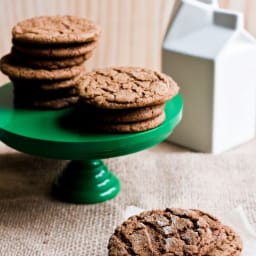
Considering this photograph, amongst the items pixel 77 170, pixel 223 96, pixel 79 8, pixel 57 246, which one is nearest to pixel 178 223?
pixel 57 246

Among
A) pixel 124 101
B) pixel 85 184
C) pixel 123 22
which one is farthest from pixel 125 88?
pixel 123 22

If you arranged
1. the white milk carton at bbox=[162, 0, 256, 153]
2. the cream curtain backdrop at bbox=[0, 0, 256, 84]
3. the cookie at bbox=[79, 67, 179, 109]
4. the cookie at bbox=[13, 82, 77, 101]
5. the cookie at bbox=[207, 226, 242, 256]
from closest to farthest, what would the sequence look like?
the cookie at bbox=[207, 226, 242, 256]
the cookie at bbox=[79, 67, 179, 109]
the cookie at bbox=[13, 82, 77, 101]
the white milk carton at bbox=[162, 0, 256, 153]
the cream curtain backdrop at bbox=[0, 0, 256, 84]

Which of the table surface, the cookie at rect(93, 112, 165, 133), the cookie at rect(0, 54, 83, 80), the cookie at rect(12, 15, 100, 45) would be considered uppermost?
the cookie at rect(12, 15, 100, 45)

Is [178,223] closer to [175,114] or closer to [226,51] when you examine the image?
[175,114]

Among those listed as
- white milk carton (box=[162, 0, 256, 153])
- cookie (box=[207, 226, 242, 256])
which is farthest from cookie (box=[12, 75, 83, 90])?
cookie (box=[207, 226, 242, 256])

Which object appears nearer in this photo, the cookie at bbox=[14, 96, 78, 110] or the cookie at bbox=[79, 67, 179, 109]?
the cookie at bbox=[79, 67, 179, 109]

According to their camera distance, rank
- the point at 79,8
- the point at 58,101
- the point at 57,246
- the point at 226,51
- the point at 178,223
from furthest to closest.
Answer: the point at 79,8, the point at 226,51, the point at 58,101, the point at 57,246, the point at 178,223

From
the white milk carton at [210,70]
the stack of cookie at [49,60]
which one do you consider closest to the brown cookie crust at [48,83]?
the stack of cookie at [49,60]

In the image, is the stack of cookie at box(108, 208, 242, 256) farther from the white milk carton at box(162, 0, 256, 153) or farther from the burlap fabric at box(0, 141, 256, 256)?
the white milk carton at box(162, 0, 256, 153)
